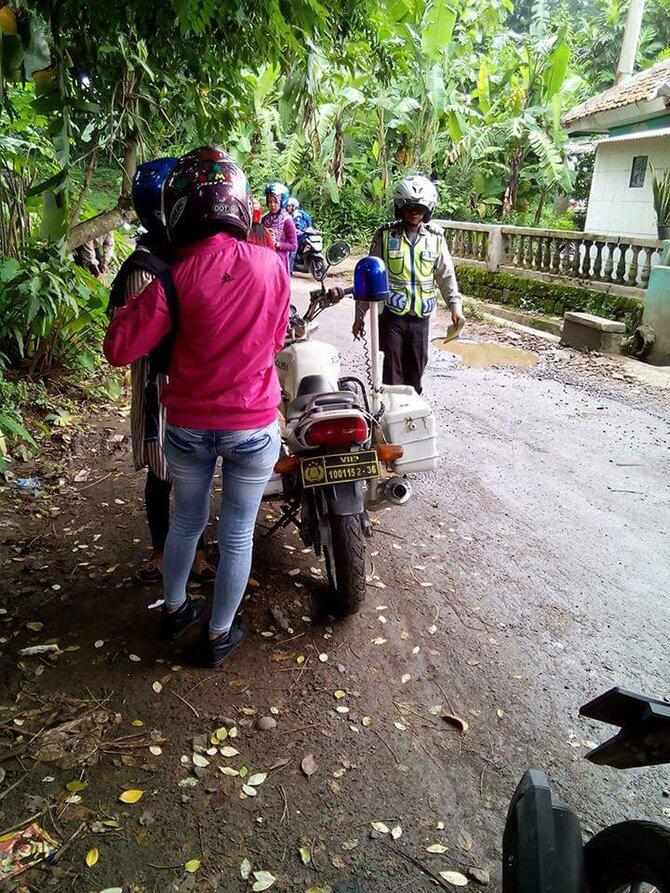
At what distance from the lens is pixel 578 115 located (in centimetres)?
1312

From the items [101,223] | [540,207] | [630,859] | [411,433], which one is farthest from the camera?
[540,207]

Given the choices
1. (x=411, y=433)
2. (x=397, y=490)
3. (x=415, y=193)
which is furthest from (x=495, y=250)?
(x=397, y=490)

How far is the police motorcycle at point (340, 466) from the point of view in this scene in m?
3.02

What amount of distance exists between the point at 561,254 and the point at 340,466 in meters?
9.53

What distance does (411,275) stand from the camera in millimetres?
4781

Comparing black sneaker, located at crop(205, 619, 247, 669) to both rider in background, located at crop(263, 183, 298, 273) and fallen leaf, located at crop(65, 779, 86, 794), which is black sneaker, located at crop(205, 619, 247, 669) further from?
rider in background, located at crop(263, 183, 298, 273)

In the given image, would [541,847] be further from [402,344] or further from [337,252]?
[402,344]

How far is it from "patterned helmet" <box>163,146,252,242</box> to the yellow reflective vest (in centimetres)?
245

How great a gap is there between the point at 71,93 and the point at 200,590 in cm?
291

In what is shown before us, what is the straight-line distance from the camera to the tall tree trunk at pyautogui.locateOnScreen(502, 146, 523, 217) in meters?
17.2

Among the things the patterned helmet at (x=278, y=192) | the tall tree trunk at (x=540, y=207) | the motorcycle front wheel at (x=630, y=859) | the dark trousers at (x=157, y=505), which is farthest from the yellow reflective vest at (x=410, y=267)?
the tall tree trunk at (x=540, y=207)

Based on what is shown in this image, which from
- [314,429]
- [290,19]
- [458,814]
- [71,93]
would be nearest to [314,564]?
[314,429]

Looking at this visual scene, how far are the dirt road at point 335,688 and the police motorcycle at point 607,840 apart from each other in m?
0.48

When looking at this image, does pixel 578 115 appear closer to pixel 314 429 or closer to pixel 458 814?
pixel 314 429
